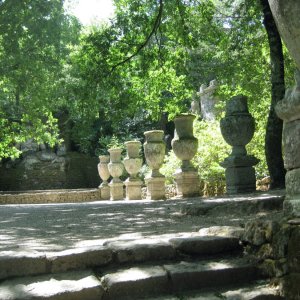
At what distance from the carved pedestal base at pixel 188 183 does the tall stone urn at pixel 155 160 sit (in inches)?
43.5

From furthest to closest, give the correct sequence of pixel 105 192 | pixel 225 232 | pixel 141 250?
pixel 105 192 < pixel 225 232 < pixel 141 250

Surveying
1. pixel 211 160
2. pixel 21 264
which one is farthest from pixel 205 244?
pixel 211 160

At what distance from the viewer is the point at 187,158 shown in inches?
382

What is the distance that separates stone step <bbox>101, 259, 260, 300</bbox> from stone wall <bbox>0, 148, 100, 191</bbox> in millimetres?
22212

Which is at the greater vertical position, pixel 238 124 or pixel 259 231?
pixel 238 124

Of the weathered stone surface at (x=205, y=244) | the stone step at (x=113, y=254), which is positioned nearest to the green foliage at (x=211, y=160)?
the weathered stone surface at (x=205, y=244)

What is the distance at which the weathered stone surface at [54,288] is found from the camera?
2414 millimetres

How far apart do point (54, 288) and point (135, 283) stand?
517mm

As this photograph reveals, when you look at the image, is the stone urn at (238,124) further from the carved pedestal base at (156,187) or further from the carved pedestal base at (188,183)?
the carved pedestal base at (156,187)

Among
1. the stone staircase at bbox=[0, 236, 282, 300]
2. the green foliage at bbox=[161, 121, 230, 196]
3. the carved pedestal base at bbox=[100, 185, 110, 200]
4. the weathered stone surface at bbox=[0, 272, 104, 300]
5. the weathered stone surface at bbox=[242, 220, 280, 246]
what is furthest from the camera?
the carved pedestal base at bbox=[100, 185, 110, 200]

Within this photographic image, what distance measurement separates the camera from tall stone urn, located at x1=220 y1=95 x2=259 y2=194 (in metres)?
7.79

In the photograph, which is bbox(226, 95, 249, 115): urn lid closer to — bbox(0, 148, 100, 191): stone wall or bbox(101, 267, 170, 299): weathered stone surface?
bbox(101, 267, 170, 299): weathered stone surface

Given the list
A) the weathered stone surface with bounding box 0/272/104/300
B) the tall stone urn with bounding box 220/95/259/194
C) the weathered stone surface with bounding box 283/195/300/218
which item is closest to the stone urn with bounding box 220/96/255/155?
the tall stone urn with bounding box 220/95/259/194

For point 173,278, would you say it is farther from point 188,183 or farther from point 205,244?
point 188,183
